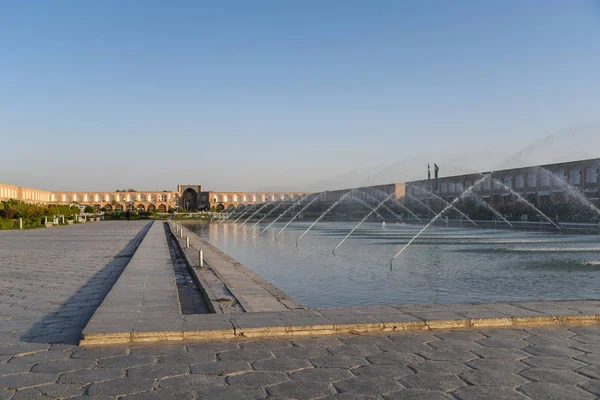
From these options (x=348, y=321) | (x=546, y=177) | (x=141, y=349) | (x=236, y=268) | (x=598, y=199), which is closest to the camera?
(x=141, y=349)

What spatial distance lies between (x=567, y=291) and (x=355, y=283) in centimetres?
328

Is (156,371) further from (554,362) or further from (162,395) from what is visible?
(554,362)

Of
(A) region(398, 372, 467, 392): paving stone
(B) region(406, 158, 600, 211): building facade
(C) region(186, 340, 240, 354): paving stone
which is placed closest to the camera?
(A) region(398, 372, 467, 392): paving stone

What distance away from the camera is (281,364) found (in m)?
4.06

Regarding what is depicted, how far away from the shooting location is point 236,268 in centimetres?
1109

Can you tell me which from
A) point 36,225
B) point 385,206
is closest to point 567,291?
point 36,225

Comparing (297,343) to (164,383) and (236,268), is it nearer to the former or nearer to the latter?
(164,383)

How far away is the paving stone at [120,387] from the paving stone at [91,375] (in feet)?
0.31

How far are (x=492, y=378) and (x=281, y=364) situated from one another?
56.2 inches

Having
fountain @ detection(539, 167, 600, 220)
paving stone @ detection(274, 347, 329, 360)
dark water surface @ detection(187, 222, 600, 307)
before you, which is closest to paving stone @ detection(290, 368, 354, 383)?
paving stone @ detection(274, 347, 329, 360)

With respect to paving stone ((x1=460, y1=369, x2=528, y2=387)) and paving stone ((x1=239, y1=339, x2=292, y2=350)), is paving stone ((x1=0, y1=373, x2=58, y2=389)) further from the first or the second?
paving stone ((x1=460, y1=369, x2=528, y2=387))

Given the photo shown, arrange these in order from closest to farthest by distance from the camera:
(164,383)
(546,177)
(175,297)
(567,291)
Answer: (164,383)
(175,297)
(567,291)
(546,177)

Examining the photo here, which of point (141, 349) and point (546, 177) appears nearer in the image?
point (141, 349)

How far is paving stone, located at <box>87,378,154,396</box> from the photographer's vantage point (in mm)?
3471
